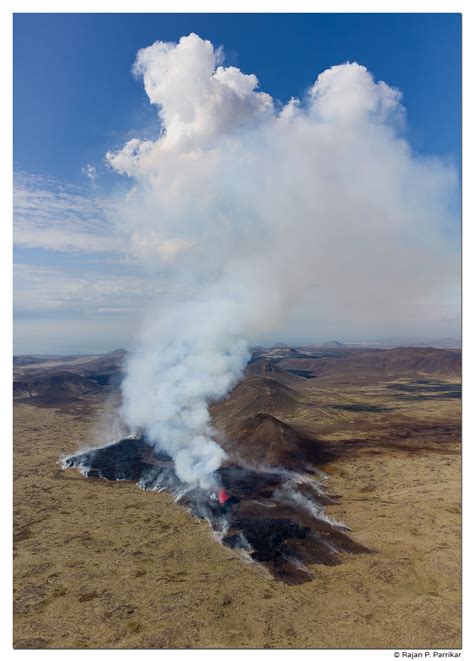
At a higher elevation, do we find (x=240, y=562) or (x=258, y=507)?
(x=240, y=562)

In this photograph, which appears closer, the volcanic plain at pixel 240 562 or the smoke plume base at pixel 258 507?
the volcanic plain at pixel 240 562

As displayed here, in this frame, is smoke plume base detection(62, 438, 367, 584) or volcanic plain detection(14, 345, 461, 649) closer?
volcanic plain detection(14, 345, 461, 649)

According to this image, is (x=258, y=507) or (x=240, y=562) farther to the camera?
(x=258, y=507)

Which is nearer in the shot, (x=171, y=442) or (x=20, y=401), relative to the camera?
(x=171, y=442)

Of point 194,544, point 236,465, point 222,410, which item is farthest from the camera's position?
point 222,410

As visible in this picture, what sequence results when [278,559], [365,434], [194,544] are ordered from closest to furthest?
1. [278,559]
2. [194,544]
3. [365,434]

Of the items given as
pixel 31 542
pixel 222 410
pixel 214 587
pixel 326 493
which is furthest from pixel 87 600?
pixel 222 410

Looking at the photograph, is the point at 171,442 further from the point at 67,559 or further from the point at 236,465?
the point at 67,559

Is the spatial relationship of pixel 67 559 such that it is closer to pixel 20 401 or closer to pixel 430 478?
pixel 430 478
